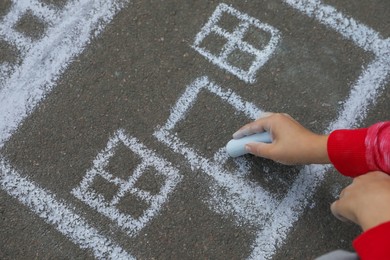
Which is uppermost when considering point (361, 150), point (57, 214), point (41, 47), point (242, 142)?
point (41, 47)

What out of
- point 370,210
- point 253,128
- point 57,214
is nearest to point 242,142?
point 253,128

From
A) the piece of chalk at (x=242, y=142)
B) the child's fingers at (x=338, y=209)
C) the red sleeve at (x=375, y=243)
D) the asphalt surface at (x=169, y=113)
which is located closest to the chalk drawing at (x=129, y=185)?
the asphalt surface at (x=169, y=113)

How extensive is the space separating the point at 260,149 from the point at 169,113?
318 mm

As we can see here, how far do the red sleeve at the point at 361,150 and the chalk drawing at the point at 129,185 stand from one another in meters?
0.48

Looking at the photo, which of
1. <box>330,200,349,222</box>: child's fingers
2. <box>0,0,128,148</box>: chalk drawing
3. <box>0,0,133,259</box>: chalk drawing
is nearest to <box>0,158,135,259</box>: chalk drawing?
<box>0,0,133,259</box>: chalk drawing

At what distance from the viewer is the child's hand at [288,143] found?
1.23m

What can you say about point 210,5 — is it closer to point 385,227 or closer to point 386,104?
point 386,104

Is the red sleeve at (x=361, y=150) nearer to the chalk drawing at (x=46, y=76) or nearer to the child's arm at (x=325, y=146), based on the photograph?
the child's arm at (x=325, y=146)

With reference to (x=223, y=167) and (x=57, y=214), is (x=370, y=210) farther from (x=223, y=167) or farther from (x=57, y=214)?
(x=57, y=214)

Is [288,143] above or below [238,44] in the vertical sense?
below

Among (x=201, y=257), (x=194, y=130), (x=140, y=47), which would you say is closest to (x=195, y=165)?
(x=194, y=130)

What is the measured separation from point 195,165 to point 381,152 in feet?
1.79

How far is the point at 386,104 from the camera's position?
146cm

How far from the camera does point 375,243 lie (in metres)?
0.93
